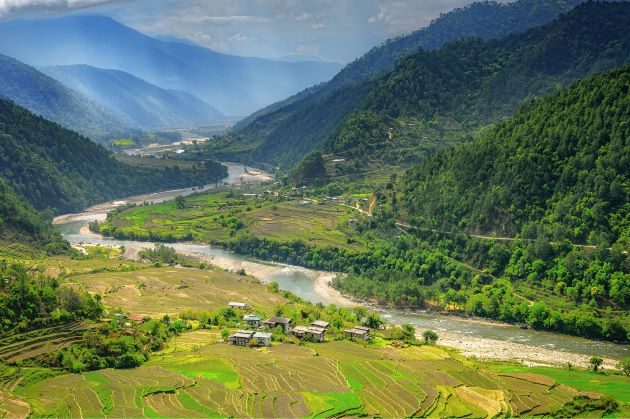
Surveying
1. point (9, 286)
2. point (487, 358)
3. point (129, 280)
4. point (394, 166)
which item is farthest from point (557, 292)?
point (394, 166)

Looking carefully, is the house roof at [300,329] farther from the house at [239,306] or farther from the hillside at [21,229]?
the hillside at [21,229]

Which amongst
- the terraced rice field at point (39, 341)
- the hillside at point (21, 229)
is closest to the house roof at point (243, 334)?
the terraced rice field at point (39, 341)

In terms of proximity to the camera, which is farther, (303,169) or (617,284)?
(303,169)

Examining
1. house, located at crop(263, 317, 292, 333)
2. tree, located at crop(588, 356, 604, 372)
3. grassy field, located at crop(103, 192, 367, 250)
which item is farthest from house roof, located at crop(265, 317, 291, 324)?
grassy field, located at crop(103, 192, 367, 250)

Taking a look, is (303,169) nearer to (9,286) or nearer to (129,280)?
(129,280)

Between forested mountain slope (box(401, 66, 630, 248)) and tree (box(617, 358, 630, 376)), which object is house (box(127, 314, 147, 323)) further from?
forested mountain slope (box(401, 66, 630, 248))

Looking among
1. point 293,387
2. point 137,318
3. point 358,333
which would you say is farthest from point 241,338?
point 137,318
